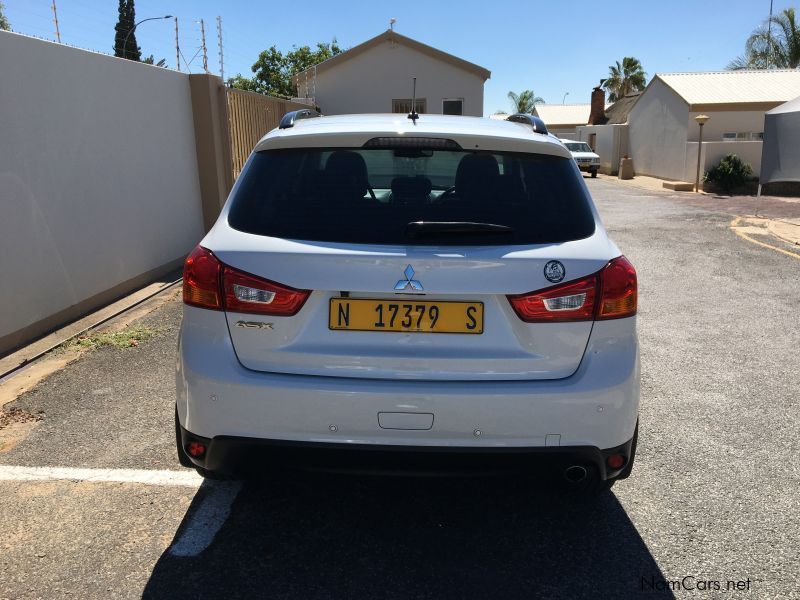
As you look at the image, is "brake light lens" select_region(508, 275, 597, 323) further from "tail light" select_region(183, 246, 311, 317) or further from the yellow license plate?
"tail light" select_region(183, 246, 311, 317)

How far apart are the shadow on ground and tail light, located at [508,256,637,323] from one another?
102cm

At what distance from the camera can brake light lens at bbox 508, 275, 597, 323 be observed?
8.18 feet

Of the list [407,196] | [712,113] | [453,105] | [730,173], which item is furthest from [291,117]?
[712,113]

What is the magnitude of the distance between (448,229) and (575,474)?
1.06 metres

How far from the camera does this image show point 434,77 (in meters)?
24.4

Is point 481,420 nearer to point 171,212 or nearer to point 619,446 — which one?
point 619,446

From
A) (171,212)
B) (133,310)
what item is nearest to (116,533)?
(133,310)

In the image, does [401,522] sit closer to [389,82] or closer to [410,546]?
[410,546]

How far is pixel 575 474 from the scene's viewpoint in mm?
2641

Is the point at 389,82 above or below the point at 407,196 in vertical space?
above

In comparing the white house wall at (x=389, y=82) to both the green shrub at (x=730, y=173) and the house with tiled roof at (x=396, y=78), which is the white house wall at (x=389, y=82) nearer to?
the house with tiled roof at (x=396, y=78)

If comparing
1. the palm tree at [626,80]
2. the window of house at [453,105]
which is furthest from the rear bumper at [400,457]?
the palm tree at [626,80]

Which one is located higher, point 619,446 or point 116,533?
point 619,446

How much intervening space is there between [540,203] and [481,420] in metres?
0.89
